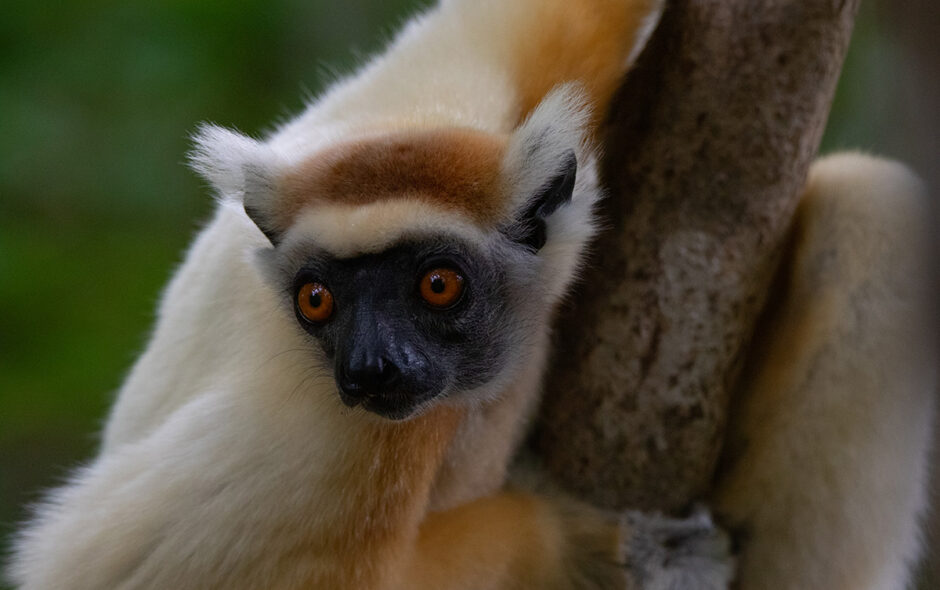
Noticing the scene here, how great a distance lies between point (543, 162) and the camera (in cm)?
247

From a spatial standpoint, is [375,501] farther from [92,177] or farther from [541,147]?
[92,177]

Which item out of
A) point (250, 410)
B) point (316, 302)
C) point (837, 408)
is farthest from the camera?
point (837, 408)

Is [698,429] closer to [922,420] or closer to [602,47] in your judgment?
[922,420]

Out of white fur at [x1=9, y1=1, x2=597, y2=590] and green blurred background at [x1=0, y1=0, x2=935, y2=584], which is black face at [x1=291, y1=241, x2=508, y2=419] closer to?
white fur at [x1=9, y1=1, x2=597, y2=590]

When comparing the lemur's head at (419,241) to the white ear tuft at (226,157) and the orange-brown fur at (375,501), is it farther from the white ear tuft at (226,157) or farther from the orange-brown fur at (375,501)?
the orange-brown fur at (375,501)

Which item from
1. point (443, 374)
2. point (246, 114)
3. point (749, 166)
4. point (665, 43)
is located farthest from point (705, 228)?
point (246, 114)

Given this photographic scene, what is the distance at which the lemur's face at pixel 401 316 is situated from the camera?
2236 millimetres

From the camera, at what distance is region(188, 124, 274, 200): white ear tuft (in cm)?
260

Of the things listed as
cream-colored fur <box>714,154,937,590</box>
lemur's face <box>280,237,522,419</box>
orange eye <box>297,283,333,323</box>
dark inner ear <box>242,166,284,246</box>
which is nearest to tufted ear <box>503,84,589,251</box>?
lemur's face <box>280,237,522,419</box>

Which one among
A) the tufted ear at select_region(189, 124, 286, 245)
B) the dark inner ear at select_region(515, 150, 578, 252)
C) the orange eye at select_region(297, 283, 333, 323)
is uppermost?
→ the dark inner ear at select_region(515, 150, 578, 252)

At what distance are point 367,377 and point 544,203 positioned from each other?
0.77 meters

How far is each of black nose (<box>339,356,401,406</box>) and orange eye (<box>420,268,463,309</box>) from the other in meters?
0.25

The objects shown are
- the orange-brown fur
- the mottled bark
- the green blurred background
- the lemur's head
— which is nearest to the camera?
the lemur's head

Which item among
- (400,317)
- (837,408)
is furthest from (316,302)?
(837,408)
